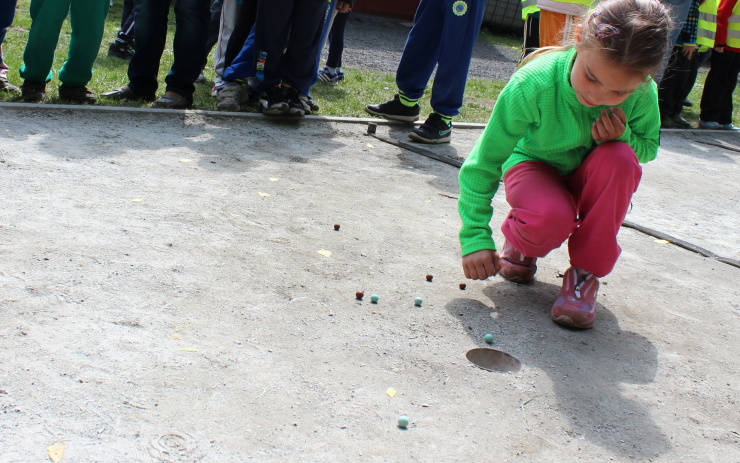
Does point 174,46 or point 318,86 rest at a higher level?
point 174,46

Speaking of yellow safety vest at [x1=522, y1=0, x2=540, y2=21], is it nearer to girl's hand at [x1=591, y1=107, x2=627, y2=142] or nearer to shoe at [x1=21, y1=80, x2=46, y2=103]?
girl's hand at [x1=591, y1=107, x2=627, y2=142]

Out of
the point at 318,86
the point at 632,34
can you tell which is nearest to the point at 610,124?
the point at 632,34

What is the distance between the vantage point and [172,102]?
17.1 feet

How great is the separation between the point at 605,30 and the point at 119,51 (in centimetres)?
564

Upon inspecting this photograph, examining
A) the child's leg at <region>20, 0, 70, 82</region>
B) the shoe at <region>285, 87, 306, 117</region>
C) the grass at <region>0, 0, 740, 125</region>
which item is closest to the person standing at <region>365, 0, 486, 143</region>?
the grass at <region>0, 0, 740, 125</region>

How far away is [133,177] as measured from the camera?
12.3ft

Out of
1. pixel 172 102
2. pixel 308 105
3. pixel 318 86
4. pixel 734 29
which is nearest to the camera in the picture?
pixel 172 102

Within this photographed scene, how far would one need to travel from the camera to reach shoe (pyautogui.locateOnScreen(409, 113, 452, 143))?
18.1 ft

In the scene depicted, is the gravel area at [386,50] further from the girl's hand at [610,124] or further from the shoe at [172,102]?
the girl's hand at [610,124]

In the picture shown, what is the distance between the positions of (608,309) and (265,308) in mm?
1363

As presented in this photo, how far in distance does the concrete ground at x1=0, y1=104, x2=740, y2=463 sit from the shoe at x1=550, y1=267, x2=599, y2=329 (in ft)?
0.18

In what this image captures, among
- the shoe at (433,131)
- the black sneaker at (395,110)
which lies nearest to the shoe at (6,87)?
the black sneaker at (395,110)

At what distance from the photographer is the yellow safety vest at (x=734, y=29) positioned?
313 inches

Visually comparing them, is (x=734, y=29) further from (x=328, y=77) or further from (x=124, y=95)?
(x=124, y=95)
